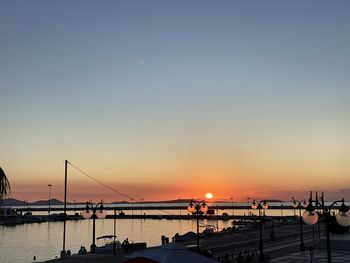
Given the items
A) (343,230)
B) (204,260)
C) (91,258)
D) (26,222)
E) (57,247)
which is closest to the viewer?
(204,260)

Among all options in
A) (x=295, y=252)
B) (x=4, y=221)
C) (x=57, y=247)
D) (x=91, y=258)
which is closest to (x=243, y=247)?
(x=295, y=252)

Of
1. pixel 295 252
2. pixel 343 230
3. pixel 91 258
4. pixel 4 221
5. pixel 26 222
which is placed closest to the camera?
pixel 91 258

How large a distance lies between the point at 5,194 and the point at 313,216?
1115 centimetres

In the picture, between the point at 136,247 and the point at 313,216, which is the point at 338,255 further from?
the point at 313,216

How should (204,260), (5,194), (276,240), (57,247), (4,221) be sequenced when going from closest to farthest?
(5,194)
(204,260)
(276,240)
(57,247)
(4,221)

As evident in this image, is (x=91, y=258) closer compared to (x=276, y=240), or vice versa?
(x=91, y=258)

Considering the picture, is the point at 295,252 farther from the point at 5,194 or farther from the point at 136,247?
the point at 5,194

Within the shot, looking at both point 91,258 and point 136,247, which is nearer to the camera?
point 91,258

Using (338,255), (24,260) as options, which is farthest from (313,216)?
(24,260)

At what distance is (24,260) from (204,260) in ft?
249

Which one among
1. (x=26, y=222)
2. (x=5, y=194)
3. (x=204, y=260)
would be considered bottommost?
(x=26, y=222)

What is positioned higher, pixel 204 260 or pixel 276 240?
pixel 204 260

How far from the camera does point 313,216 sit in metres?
15.9

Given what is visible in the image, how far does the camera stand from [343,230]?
50.4 meters
